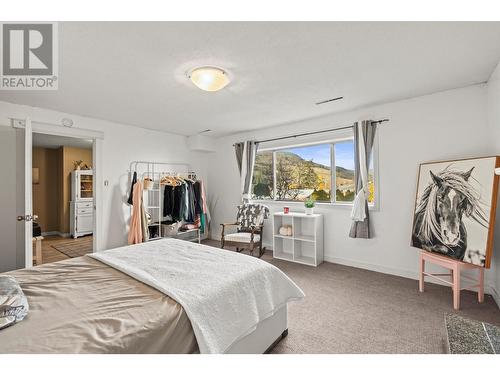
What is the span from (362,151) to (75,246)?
6.06 meters

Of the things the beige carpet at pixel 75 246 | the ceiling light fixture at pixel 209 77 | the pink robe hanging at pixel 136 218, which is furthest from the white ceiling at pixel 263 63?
the beige carpet at pixel 75 246

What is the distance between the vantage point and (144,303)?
134 cm

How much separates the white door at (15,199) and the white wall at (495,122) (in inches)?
205

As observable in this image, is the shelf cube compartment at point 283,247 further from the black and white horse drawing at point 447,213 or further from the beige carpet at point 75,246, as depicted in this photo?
Result: the beige carpet at point 75,246

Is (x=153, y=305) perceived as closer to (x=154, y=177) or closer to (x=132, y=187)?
(x=132, y=187)

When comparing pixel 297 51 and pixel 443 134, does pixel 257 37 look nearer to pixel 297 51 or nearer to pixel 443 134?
pixel 297 51

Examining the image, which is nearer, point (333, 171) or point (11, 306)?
point (11, 306)

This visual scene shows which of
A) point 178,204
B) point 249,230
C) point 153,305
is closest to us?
point 153,305

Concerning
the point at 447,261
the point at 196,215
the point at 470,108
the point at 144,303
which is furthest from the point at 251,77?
the point at 196,215

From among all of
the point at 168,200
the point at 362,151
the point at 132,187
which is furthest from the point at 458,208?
the point at 132,187

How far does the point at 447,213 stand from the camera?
2.73m

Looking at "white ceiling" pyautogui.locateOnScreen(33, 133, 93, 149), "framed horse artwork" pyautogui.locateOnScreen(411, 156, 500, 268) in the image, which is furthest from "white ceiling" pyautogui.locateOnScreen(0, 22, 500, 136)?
"white ceiling" pyautogui.locateOnScreen(33, 133, 93, 149)

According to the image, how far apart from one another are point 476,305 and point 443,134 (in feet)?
6.43

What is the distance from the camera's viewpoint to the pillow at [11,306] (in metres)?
1.14
